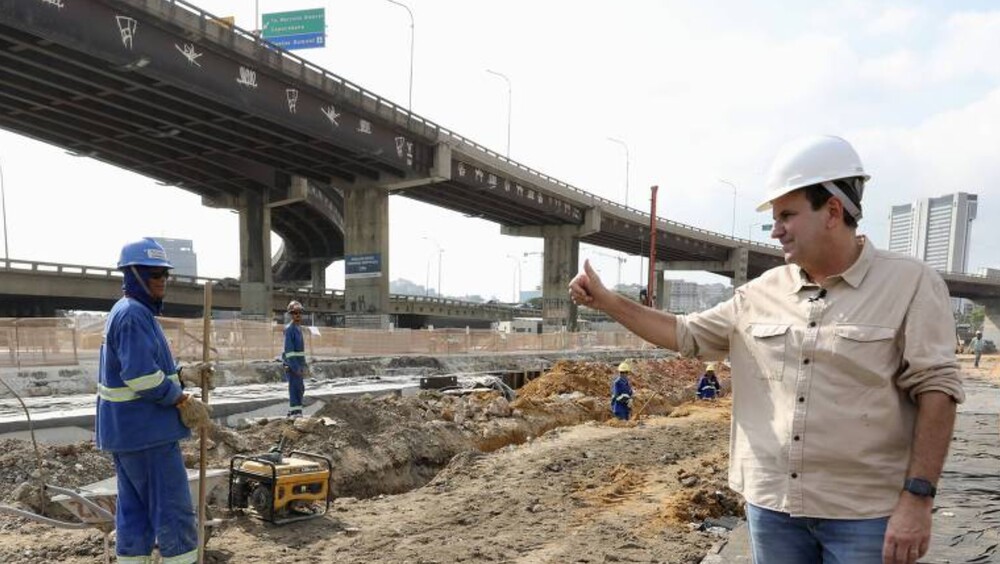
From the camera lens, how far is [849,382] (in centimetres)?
211

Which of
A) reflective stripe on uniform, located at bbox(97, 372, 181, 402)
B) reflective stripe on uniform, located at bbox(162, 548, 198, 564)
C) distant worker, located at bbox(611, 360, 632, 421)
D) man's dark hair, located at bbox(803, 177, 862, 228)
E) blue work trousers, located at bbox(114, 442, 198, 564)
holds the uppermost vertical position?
man's dark hair, located at bbox(803, 177, 862, 228)

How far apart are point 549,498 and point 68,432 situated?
7.00 m

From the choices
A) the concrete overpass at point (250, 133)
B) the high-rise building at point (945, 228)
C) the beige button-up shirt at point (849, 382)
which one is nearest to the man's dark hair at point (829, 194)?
the beige button-up shirt at point (849, 382)

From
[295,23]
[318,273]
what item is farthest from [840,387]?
[318,273]

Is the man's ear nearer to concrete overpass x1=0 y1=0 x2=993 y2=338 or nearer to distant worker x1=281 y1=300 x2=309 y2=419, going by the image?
distant worker x1=281 y1=300 x2=309 y2=419

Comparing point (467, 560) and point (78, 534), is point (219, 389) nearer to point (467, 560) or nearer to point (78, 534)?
point (78, 534)

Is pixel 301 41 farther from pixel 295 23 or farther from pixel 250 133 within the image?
pixel 250 133

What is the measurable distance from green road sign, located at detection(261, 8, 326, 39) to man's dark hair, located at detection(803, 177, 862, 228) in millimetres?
33786

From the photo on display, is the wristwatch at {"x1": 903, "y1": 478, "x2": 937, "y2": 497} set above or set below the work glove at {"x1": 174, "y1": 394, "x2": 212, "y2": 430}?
above

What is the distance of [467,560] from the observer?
5.54 m

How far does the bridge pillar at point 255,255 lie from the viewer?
4078cm

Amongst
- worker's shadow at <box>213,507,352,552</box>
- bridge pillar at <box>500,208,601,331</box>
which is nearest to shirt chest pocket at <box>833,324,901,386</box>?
worker's shadow at <box>213,507,352,552</box>

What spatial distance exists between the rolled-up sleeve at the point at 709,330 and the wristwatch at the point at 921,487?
784 millimetres

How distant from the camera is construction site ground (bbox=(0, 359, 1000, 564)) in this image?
566cm
